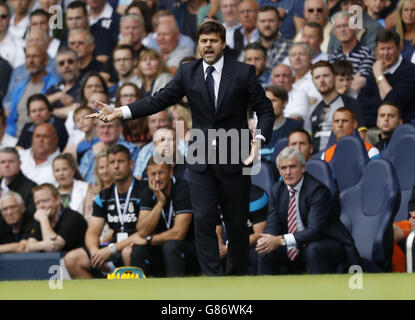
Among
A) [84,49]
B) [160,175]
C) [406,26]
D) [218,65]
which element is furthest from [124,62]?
[218,65]

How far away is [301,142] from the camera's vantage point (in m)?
7.63

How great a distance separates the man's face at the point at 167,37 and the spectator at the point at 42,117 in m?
1.38

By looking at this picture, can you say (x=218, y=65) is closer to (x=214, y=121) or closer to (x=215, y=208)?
(x=214, y=121)

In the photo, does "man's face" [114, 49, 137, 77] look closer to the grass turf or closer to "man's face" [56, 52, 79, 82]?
"man's face" [56, 52, 79, 82]

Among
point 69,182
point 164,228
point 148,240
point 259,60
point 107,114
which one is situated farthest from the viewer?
point 259,60

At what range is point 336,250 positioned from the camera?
6.55 m

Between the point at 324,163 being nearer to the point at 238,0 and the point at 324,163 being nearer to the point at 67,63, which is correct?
the point at 238,0

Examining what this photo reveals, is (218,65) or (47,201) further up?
(218,65)

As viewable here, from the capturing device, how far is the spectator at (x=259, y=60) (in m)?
8.77

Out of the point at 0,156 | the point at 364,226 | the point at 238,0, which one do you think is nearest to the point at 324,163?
the point at 364,226

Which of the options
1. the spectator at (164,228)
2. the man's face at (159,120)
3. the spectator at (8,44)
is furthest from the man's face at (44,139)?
the spectator at (164,228)

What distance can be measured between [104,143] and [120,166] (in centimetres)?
129

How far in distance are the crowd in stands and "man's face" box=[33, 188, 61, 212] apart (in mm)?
13

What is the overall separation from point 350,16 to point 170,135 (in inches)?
91.3
